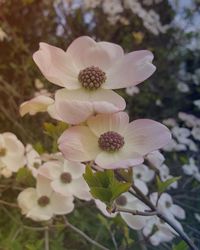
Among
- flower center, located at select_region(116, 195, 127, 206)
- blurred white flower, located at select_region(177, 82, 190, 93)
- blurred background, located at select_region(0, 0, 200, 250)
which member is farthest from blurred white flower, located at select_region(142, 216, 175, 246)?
blurred white flower, located at select_region(177, 82, 190, 93)

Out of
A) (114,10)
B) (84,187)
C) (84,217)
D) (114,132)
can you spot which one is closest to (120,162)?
(114,132)

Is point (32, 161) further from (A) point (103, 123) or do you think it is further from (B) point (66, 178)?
(A) point (103, 123)

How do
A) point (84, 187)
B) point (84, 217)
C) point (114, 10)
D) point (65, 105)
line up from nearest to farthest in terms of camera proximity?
point (65, 105)
point (84, 187)
point (84, 217)
point (114, 10)

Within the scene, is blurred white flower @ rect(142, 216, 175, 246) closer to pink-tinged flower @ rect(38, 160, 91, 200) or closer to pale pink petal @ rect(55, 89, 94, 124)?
pink-tinged flower @ rect(38, 160, 91, 200)

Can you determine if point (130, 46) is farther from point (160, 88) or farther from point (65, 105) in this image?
point (65, 105)

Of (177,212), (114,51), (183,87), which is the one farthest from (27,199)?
(183,87)

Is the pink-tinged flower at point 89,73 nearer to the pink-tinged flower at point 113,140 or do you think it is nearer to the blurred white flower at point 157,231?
Result: the pink-tinged flower at point 113,140
